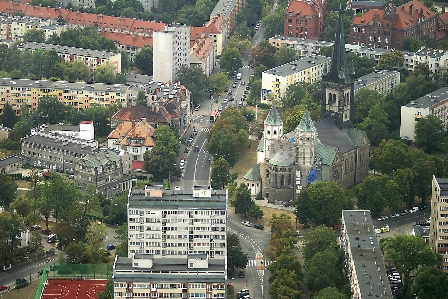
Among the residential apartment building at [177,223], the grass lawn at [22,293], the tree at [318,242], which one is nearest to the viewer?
the residential apartment building at [177,223]

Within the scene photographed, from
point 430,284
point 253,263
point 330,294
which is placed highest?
point 253,263

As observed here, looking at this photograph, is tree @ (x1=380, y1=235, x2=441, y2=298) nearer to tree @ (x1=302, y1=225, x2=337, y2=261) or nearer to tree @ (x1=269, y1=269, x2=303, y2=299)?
tree @ (x1=302, y1=225, x2=337, y2=261)

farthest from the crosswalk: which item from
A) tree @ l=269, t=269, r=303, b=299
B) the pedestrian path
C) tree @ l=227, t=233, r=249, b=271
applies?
tree @ l=269, t=269, r=303, b=299

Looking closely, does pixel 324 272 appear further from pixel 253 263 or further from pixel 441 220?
pixel 441 220

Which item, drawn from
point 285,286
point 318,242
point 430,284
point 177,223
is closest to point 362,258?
point 430,284

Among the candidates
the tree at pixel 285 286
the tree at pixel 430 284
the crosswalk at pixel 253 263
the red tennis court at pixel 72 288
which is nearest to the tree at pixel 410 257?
the tree at pixel 430 284

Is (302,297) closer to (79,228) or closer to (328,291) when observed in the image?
(328,291)

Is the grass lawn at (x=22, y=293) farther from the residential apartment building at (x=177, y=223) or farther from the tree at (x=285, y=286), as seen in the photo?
the tree at (x=285, y=286)
